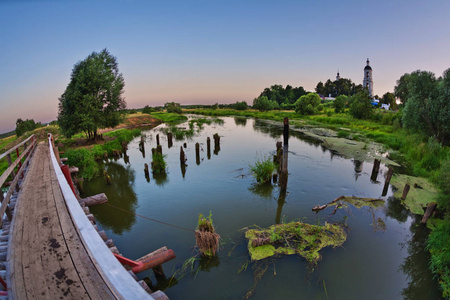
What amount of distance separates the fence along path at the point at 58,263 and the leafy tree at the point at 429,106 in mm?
20911

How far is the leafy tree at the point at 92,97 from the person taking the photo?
856 inches

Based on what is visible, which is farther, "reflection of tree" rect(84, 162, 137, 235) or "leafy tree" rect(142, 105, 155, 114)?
"leafy tree" rect(142, 105, 155, 114)

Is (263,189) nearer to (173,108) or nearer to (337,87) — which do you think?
(173,108)

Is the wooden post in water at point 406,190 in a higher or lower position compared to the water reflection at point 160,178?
higher

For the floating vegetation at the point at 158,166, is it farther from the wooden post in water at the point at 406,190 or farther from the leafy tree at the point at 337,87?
the leafy tree at the point at 337,87

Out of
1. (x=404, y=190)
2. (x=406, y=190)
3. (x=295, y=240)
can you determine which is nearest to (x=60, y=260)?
(x=295, y=240)

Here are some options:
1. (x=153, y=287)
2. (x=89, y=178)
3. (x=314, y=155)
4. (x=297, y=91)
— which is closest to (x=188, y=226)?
(x=153, y=287)

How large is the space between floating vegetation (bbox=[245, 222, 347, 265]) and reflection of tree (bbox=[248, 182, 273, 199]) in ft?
12.0

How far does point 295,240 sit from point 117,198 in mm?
9729

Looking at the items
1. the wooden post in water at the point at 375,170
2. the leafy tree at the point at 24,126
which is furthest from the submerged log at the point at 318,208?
the leafy tree at the point at 24,126

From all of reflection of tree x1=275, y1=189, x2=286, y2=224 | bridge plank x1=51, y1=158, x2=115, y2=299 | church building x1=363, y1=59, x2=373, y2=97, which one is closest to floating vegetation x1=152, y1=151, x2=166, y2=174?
reflection of tree x1=275, y1=189, x2=286, y2=224

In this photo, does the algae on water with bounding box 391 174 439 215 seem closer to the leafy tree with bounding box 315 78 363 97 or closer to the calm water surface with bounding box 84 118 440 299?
the calm water surface with bounding box 84 118 440 299

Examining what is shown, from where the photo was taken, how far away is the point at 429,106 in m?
16.6

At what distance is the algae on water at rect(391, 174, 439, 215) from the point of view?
33.8ft
